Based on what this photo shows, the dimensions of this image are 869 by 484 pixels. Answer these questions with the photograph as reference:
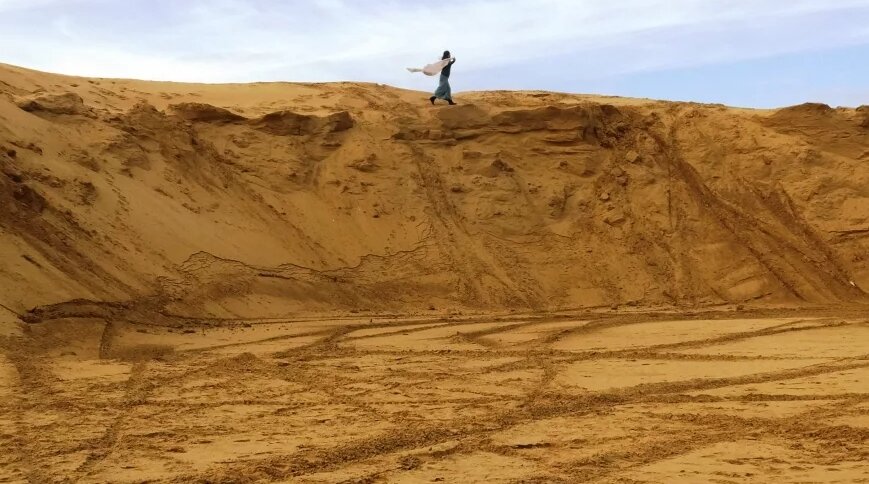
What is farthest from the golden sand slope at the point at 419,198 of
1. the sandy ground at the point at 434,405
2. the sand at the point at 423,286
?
the sandy ground at the point at 434,405

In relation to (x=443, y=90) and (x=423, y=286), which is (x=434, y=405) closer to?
(x=423, y=286)

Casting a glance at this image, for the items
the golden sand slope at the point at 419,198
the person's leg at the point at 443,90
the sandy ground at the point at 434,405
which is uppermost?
the person's leg at the point at 443,90

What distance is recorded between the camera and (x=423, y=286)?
1462 cm

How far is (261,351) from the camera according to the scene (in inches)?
374

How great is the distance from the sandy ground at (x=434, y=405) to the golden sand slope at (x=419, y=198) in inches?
106

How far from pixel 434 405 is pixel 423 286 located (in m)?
8.04

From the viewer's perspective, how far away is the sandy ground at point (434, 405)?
4992mm

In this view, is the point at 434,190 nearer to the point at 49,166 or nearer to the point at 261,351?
the point at 49,166

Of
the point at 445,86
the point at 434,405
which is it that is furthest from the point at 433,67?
the point at 434,405

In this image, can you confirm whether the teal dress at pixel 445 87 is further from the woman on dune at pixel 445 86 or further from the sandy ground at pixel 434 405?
the sandy ground at pixel 434 405

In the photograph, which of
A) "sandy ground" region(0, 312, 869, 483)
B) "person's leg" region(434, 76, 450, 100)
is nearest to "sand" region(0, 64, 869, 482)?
"sandy ground" region(0, 312, 869, 483)

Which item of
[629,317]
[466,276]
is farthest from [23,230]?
[629,317]

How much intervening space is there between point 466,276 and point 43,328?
6.75 meters

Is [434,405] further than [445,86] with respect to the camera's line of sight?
No
